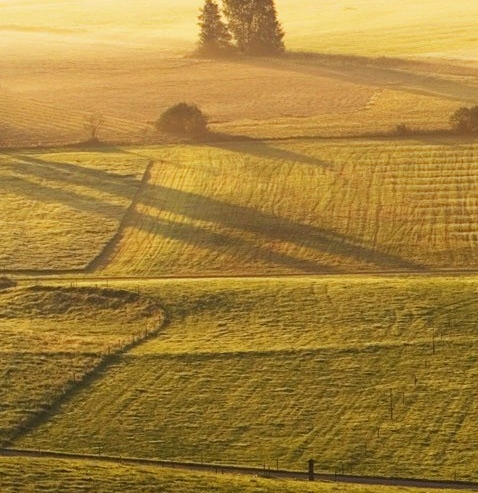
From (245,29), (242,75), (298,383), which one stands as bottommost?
(298,383)

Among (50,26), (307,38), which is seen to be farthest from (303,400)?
(50,26)

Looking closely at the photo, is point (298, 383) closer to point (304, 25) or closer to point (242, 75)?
point (242, 75)

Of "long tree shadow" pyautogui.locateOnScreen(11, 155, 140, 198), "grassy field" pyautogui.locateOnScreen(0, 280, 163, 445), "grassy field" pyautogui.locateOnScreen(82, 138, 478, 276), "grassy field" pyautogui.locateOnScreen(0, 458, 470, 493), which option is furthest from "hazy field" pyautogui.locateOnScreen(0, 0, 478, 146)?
"grassy field" pyautogui.locateOnScreen(0, 458, 470, 493)

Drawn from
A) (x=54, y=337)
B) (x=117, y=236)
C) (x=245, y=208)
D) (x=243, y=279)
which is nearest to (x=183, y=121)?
(x=245, y=208)

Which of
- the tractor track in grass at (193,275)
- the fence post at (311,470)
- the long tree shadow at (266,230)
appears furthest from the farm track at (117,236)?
the fence post at (311,470)

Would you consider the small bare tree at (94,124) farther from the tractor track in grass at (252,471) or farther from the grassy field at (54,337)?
the tractor track in grass at (252,471)

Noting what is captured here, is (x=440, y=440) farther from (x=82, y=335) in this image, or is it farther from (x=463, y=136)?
(x=463, y=136)
